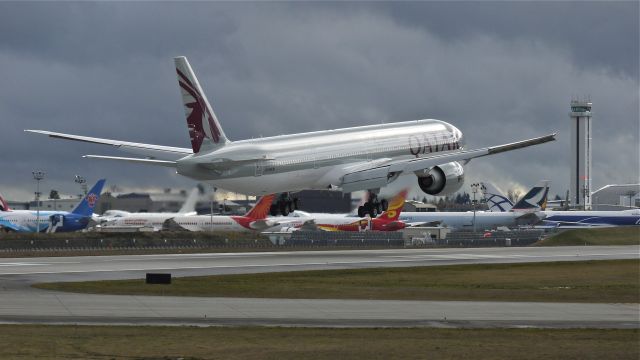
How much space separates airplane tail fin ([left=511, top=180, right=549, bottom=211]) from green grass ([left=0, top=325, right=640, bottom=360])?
14245 cm

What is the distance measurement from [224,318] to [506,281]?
27780 millimetres

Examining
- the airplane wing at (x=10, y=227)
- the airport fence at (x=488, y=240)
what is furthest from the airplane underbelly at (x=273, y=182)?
the airplane wing at (x=10, y=227)

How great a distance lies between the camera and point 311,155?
75875 millimetres

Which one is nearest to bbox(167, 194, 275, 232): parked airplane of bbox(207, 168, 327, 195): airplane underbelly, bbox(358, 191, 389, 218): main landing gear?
bbox(358, 191, 389, 218): main landing gear

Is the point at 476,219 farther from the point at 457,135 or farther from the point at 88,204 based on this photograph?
the point at 457,135

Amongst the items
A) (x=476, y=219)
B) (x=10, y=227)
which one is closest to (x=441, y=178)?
(x=10, y=227)

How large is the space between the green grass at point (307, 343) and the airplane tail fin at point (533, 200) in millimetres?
142452

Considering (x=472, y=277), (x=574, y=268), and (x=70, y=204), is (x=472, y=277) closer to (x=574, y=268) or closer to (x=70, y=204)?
(x=574, y=268)

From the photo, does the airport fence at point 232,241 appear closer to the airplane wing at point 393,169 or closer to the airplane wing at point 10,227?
the airplane wing at point 10,227

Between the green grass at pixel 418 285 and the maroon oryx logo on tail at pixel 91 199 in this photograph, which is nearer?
the green grass at pixel 418 285

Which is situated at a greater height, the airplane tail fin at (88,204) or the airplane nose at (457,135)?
the airplane nose at (457,135)

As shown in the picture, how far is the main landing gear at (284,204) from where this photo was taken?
81.3 meters

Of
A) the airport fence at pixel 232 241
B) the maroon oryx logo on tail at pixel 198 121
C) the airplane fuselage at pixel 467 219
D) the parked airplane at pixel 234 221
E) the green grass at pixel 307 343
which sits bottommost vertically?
the green grass at pixel 307 343

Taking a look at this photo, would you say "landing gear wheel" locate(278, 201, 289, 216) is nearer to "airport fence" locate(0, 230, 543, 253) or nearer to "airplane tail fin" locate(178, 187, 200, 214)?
"airplane tail fin" locate(178, 187, 200, 214)
